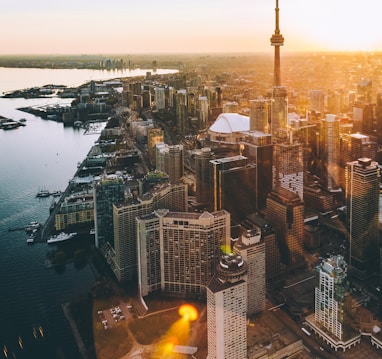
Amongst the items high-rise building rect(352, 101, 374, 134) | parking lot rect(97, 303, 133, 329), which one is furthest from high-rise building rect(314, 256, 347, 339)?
high-rise building rect(352, 101, 374, 134)

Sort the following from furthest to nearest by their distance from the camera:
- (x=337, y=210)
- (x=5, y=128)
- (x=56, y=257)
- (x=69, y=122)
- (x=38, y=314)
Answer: (x=69, y=122) → (x=5, y=128) → (x=337, y=210) → (x=56, y=257) → (x=38, y=314)

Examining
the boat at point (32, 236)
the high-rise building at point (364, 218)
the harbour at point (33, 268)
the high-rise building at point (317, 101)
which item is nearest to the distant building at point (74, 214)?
the harbour at point (33, 268)

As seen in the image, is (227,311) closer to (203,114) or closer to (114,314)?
(114,314)

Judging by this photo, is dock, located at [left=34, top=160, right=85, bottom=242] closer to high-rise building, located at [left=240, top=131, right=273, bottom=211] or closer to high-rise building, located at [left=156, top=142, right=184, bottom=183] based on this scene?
high-rise building, located at [left=156, top=142, right=184, bottom=183]

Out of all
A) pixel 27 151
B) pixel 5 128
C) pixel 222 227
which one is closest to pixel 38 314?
pixel 222 227

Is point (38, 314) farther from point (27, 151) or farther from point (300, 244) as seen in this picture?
point (27, 151)

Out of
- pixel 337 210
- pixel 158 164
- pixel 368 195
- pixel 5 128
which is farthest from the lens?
pixel 5 128
